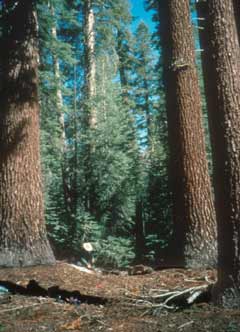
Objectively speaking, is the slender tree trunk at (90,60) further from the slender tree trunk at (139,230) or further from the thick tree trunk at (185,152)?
the thick tree trunk at (185,152)

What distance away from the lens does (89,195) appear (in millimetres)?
11227

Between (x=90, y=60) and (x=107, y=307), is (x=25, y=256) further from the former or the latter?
(x=90, y=60)

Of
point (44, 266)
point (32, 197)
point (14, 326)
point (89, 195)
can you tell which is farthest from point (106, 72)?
point (14, 326)

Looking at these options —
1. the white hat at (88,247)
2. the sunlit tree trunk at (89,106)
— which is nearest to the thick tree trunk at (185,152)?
the white hat at (88,247)

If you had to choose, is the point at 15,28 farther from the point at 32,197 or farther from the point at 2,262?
the point at 2,262

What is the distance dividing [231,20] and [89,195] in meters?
7.80

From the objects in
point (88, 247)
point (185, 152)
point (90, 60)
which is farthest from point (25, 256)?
point (90, 60)

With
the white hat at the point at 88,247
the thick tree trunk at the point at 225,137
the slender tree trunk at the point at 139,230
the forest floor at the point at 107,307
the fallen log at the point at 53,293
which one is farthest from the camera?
the slender tree trunk at the point at 139,230

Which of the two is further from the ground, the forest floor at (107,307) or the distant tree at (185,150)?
the distant tree at (185,150)

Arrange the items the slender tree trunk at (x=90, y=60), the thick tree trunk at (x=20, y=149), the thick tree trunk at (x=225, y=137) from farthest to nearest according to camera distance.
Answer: the slender tree trunk at (x=90, y=60)
the thick tree trunk at (x=20, y=149)
the thick tree trunk at (x=225, y=137)

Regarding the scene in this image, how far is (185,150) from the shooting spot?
644 cm

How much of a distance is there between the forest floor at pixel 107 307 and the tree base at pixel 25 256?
0.25 meters

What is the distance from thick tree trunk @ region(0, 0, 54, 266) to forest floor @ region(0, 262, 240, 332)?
48cm

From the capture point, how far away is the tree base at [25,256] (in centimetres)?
624
